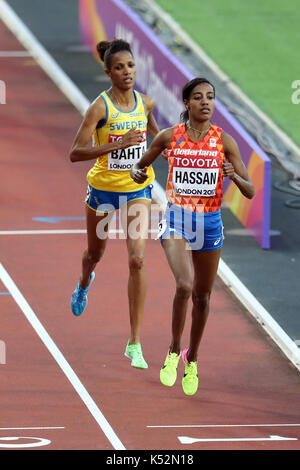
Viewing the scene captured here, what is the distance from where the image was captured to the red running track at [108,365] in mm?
12219

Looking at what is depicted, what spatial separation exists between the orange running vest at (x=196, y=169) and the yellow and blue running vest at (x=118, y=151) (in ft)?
2.82

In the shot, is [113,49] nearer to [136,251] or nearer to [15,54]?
[136,251]

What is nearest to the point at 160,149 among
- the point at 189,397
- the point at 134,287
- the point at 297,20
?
the point at 134,287

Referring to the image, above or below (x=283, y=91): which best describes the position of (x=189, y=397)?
below

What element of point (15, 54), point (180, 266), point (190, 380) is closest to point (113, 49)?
point (180, 266)

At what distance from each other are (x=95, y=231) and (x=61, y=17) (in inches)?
569

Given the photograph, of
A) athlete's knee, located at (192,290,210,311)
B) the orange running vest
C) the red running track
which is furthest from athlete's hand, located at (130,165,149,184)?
the red running track

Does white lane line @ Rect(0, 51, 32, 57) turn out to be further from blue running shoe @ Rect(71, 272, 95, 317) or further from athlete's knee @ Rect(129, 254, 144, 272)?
athlete's knee @ Rect(129, 254, 144, 272)

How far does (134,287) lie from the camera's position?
13148 mm

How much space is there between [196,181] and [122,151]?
116cm

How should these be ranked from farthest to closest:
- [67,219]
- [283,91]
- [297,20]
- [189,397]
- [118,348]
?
[297,20]
[283,91]
[67,219]
[118,348]
[189,397]

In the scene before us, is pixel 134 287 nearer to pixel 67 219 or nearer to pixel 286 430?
pixel 286 430

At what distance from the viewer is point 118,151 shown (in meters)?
13.1

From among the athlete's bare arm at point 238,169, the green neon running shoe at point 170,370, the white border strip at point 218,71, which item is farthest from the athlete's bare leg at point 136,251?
the white border strip at point 218,71
